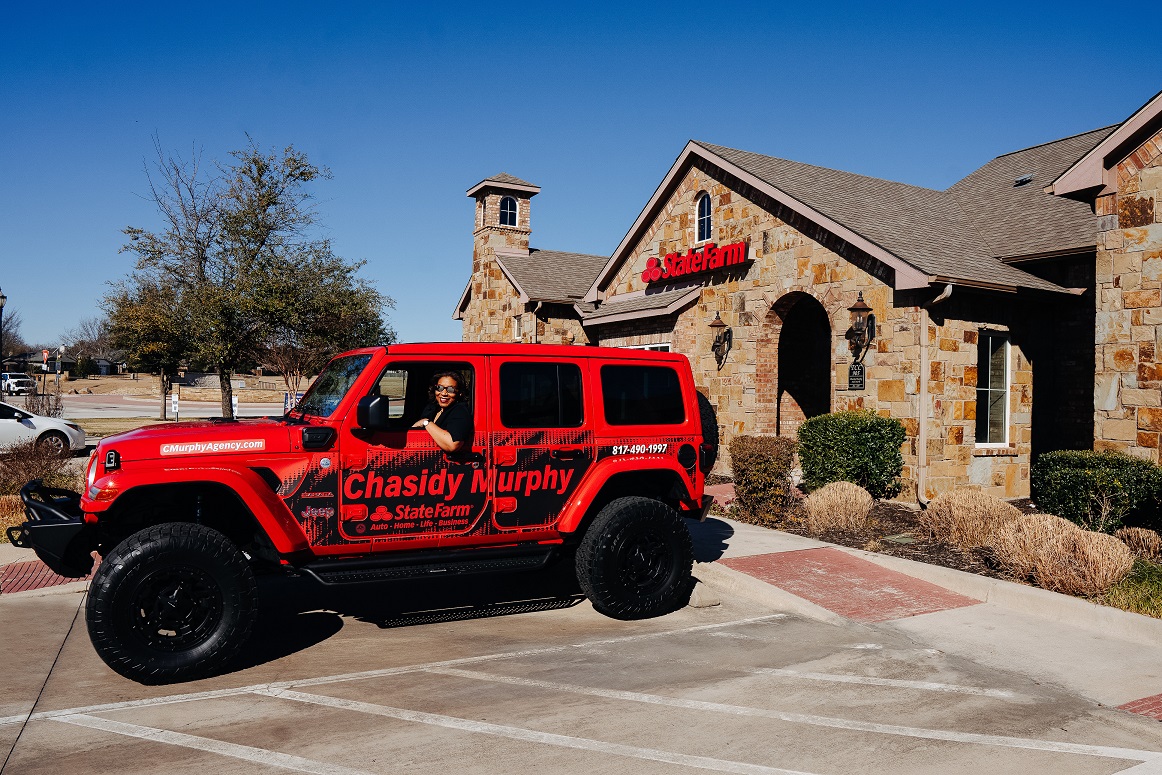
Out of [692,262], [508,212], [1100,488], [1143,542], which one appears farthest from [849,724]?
[508,212]

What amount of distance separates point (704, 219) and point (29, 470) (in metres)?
12.6

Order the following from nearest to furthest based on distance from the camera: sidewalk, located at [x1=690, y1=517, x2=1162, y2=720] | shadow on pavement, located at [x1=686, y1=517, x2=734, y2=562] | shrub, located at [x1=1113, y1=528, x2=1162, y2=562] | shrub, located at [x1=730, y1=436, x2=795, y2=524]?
A: 1. sidewalk, located at [x1=690, y1=517, x2=1162, y2=720]
2. shrub, located at [x1=1113, y1=528, x2=1162, y2=562]
3. shadow on pavement, located at [x1=686, y1=517, x2=734, y2=562]
4. shrub, located at [x1=730, y1=436, x2=795, y2=524]

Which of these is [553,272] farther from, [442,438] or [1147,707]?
[1147,707]

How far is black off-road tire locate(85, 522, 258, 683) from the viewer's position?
5344mm

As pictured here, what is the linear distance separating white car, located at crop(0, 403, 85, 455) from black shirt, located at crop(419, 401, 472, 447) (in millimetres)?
15204

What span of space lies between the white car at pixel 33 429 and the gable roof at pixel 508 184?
504 inches

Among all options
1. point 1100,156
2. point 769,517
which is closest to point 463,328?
point 769,517

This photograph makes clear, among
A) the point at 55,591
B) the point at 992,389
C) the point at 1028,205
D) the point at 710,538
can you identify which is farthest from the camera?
the point at 1028,205

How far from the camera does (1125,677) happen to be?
19.0ft

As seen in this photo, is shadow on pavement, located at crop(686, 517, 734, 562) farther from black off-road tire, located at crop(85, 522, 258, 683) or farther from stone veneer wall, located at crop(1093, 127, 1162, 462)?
stone veneer wall, located at crop(1093, 127, 1162, 462)

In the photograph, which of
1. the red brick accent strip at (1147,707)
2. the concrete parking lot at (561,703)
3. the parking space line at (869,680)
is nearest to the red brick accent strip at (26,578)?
the concrete parking lot at (561,703)

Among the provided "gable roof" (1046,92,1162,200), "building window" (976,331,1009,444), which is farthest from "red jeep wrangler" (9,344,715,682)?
"building window" (976,331,1009,444)

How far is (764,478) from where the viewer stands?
1166 cm

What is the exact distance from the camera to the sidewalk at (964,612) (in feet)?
19.4
